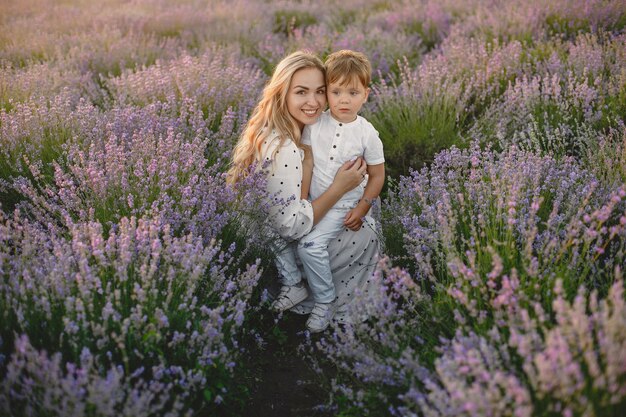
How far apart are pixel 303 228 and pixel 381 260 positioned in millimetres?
952

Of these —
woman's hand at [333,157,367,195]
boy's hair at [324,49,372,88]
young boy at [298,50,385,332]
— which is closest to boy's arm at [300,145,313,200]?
young boy at [298,50,385,332]

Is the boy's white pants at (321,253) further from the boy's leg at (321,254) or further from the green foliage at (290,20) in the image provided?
the green foliage at (290,20)

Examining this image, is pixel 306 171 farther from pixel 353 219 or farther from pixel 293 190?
pixel 353 219

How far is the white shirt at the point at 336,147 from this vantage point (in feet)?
10.0

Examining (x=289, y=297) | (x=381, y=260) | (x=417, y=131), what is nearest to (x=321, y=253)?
(x=289, y=297)

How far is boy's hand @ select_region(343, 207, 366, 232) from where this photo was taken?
2.97 m

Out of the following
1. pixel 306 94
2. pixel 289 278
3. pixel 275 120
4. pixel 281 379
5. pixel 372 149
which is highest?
pixel 306 94

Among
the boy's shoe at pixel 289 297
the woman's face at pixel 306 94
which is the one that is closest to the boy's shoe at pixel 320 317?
the boy's shoe at pixel 289 297

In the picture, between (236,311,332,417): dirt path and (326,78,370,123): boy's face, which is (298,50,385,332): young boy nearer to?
(326,78,370,123): boy's face

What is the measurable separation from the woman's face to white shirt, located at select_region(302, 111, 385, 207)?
91 millimetres

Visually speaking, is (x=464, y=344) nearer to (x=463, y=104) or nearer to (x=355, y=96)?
(x=355, y=96)

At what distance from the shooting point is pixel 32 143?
3336mm

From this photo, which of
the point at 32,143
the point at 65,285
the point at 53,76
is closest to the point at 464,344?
the point at 65,285

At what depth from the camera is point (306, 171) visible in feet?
10.0
